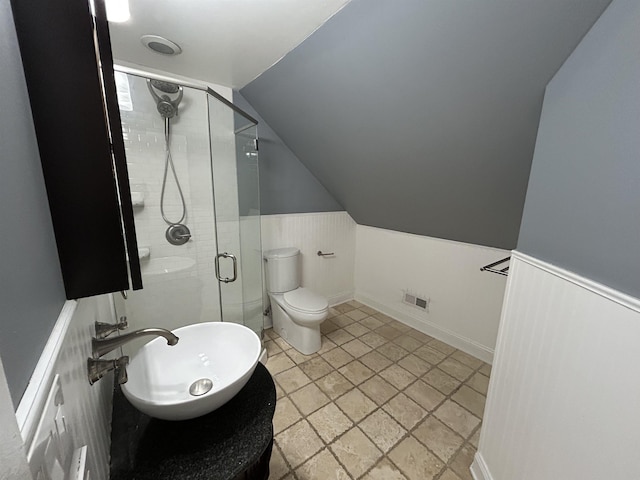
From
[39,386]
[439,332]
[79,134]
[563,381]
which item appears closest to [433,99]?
[563,381]

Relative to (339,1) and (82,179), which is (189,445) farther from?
(339,1)

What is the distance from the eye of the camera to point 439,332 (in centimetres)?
249

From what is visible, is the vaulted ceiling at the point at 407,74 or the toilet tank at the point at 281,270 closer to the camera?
the vaulted ceiling at the point at 407,74

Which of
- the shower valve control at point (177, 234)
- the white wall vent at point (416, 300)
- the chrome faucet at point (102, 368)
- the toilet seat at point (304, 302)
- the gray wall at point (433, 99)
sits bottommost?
the white wall vent at point (416, 300)

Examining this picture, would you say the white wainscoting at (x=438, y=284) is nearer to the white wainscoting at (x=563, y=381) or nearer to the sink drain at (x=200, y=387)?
the white wainscoting at (x=563, y=381)

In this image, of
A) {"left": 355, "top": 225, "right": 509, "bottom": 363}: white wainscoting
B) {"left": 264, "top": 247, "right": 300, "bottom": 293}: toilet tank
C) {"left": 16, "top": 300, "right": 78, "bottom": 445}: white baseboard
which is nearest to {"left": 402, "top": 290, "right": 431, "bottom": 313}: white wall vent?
{"left": 355, "top": 225, "right": 509, "bottom": 363}: white wainscoting

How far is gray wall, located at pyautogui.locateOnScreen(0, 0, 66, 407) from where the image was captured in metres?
0.36

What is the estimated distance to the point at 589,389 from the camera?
2.55 feet

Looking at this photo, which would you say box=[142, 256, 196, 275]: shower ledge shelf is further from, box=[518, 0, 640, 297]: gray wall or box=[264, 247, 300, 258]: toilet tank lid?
box=[518, 0, 640, 297]: gray wall

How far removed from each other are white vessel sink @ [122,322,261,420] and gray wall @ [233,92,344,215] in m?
1.56

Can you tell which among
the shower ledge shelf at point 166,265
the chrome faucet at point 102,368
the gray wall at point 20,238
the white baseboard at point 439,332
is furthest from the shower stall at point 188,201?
the white baseboard at point 439,332

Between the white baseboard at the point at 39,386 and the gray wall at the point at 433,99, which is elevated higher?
the gray wall at the point at 433,99

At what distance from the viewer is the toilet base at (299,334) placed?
2.25 m

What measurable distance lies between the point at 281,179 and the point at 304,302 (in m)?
1.18
